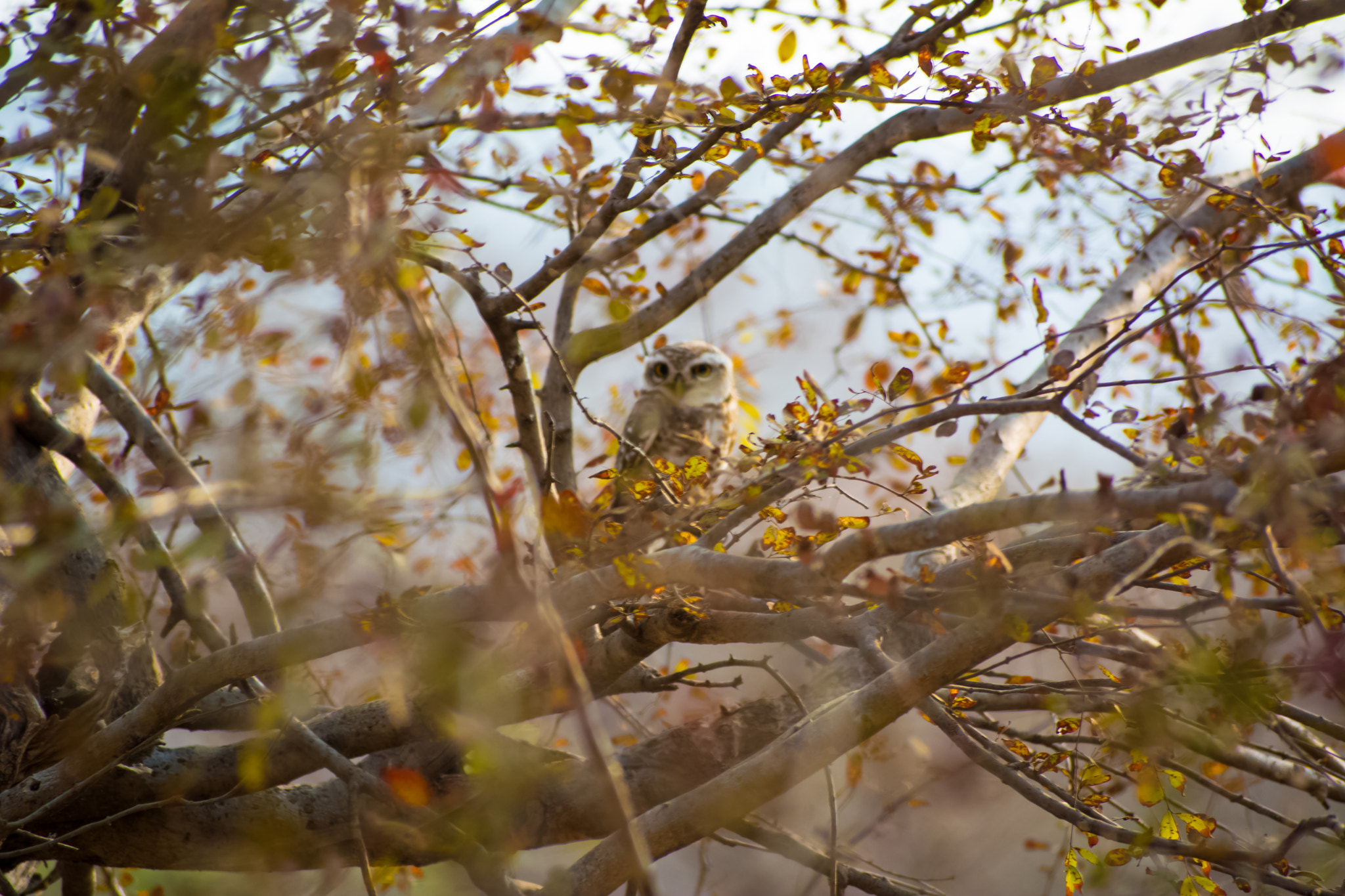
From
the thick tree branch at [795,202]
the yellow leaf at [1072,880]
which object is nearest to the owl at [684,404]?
the thick tree branch at [795,202]

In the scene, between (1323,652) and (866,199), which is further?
(866,199)

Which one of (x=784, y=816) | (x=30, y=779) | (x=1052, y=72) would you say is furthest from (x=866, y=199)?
(x=30, y=779)

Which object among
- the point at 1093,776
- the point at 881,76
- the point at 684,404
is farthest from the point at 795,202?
the point at 684,404

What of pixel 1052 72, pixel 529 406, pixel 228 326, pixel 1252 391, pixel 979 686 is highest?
pixel 1052 72

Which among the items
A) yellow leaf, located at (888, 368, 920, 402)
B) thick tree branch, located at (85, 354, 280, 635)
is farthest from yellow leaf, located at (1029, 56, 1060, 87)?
thick tree branch, located at (85, 354, 280, 635)

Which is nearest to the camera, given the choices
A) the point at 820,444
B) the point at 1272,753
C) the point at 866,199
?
the point at 820,444

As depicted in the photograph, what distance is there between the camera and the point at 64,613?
2068 millimetres

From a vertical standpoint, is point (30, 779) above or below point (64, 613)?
below

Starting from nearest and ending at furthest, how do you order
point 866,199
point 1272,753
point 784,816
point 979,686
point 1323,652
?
point 1323,652 < point 1272,753 < point 979,686 < point 784,816 < point 866,199

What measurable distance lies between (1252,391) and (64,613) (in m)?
2.58

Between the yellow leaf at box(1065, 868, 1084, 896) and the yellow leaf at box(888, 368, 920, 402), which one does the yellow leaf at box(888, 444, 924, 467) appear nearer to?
the yellow leaf at box(888, 368, 920, 402)

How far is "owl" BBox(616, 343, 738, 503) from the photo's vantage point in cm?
504

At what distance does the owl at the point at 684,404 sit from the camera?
504 centimetres

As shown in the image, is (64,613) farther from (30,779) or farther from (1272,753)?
(1272,753)
